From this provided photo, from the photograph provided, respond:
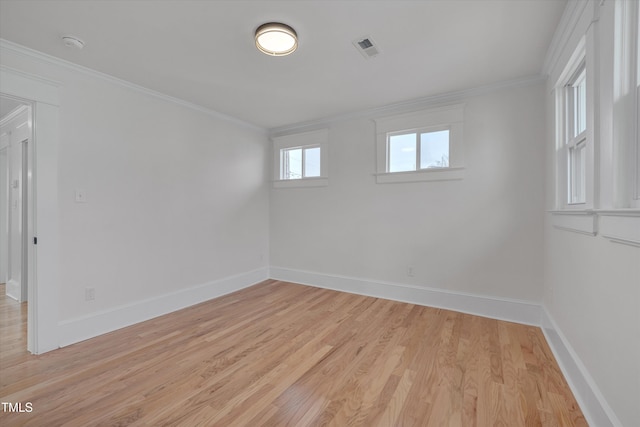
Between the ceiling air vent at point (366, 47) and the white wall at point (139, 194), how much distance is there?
236cm

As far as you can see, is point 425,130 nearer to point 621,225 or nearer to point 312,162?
point 312,162

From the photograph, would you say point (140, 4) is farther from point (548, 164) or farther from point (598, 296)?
point (548, 164)

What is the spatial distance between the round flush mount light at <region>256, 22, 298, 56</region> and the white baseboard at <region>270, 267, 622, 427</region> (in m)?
2.95

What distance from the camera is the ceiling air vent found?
7.12 feet

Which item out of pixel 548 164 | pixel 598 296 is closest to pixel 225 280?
pixel 598 296

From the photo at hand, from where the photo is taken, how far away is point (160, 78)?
2781 mm

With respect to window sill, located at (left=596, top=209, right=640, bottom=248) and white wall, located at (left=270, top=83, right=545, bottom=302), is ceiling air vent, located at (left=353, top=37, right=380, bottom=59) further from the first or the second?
window sill, located at (left=596, top=209, right=640, bottom=248)

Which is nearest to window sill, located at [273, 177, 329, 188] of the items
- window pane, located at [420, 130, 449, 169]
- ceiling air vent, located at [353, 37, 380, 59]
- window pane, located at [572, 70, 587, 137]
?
window pane, located at [420, 130, 449, 169]

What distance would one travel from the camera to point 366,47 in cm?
227

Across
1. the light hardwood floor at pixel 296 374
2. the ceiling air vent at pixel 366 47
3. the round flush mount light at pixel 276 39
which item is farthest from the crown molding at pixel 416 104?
the light hardwood floor at pixel 296 374

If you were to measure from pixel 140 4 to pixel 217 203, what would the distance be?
243 cm

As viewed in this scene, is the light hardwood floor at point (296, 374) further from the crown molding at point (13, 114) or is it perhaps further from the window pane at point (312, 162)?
the crown molding at point (13, 114)

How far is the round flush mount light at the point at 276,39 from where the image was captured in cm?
197

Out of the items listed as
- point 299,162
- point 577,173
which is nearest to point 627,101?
point 577,173
